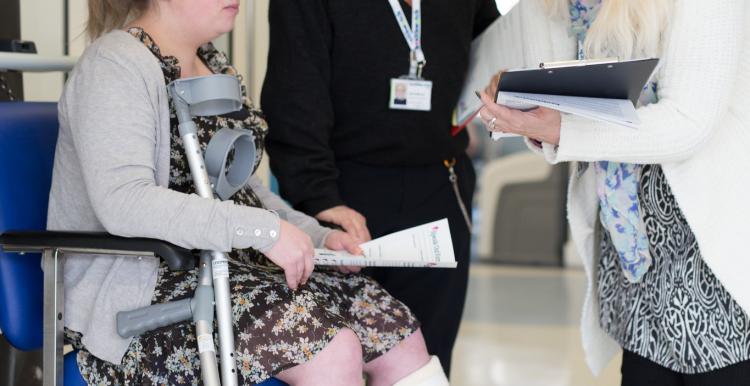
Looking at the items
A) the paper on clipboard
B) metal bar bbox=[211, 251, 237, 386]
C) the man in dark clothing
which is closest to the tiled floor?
the man in dark clothing

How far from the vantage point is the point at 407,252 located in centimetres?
180

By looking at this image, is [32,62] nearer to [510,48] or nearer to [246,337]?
[246,337]

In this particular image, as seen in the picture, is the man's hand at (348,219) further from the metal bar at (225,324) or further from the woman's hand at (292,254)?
the metal bar at (225,324)

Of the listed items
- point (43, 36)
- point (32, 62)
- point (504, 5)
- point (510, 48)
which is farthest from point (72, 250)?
point (43, 36)

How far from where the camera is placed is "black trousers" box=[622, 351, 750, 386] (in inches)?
65.9

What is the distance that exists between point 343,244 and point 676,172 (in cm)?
70

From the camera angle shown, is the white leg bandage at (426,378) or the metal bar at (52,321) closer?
the metal bar at (52,321)

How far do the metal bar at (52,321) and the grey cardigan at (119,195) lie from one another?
0.05 metres

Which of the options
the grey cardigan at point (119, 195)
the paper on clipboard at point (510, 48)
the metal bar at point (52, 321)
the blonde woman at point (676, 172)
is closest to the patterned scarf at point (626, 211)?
the blonde woman at point (676, 172)

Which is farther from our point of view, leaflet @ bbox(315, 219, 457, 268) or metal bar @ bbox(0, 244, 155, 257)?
leaflet @ bbox(315, 219, 457, 268)

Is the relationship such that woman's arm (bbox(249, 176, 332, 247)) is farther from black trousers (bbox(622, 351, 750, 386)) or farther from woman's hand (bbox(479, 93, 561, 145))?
black trousers (bbox(622, 351, 750, 386))

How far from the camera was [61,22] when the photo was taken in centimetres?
288

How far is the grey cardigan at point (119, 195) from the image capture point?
1552 millimetres

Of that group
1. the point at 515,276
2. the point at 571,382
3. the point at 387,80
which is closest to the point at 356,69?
the point at 387,80
